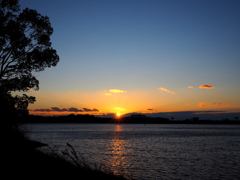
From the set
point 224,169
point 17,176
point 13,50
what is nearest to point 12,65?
point 13,50

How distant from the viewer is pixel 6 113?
80.3ft

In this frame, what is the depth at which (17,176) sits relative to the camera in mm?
11195

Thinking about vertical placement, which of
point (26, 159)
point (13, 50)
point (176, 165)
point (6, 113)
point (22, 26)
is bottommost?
point (176, 165)

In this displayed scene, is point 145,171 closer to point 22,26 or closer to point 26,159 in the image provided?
point 26,159

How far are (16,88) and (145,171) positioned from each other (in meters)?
19.1

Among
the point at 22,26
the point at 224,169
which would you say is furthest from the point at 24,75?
the point at 224,169

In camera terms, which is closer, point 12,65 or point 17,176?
point 17,176

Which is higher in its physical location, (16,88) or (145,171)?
(16,88)

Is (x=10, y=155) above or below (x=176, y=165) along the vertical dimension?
above

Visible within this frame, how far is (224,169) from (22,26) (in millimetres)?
31921

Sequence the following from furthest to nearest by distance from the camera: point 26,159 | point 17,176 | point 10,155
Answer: point 10,155, point 26,159, point 17,176

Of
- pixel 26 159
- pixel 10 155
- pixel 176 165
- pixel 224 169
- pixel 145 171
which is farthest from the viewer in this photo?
pixel 176 165

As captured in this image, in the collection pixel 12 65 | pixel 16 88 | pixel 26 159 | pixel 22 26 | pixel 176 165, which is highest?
pixel 22 26

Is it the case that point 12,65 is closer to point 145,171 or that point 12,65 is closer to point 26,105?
point 26,105
